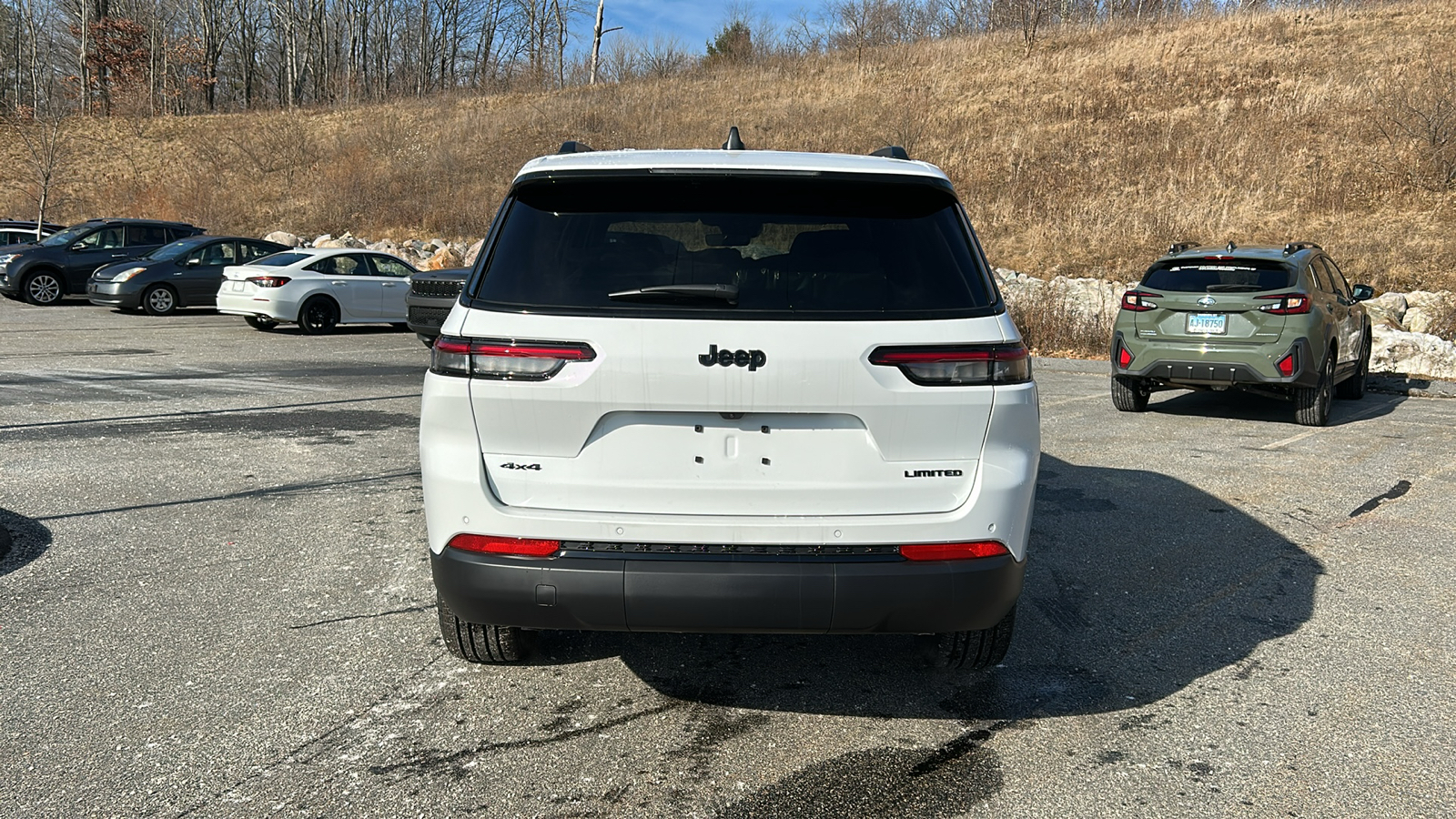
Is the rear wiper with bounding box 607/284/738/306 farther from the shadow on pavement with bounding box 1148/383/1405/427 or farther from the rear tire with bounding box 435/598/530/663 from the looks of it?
the shadow on pavement with bounding box 1148/383/1405/427

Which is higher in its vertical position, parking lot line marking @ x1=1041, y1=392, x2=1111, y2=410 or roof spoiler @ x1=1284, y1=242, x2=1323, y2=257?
roof spoiler @ x1=1284, y1=242, x2=1323, y2=257

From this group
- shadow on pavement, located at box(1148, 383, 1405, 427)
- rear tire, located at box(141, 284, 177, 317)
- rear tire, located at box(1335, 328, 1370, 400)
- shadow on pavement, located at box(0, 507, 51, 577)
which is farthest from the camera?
rear tire, located at box(141, 284, 177, 317)

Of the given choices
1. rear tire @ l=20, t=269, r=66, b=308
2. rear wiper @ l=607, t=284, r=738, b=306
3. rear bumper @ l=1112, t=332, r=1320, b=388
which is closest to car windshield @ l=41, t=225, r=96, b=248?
rear tire @ l=20, t=269, r=66, b=308

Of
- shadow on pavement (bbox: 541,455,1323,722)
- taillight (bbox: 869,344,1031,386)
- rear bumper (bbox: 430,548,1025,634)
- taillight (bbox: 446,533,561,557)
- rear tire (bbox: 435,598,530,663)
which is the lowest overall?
shadow on pavement (bbox: 541,455,1323,722)

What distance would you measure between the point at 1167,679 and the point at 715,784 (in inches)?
76.6

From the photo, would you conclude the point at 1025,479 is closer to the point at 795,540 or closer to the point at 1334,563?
the point at 795,540

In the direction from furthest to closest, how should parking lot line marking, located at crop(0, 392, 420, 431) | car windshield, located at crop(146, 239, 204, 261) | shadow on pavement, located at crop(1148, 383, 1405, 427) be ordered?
car windshield, located at crop(146, 239, 204, 261) < shadow on pavement, located at crop(1148, 383, 1405, 427) < parking lot line marking, located at crop(0, 392, 420, 431)

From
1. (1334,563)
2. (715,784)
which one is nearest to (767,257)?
(715,784)

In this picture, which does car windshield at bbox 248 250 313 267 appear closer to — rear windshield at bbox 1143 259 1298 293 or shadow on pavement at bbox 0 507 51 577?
shadow on pavement at bbox 0 507 51 577

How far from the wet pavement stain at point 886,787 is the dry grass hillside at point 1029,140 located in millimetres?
20810

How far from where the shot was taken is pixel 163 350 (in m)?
15.0

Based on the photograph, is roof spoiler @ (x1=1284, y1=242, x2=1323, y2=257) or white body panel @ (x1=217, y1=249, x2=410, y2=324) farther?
white body panel @ (x1=217, y1=249, x2=410, y2=324)

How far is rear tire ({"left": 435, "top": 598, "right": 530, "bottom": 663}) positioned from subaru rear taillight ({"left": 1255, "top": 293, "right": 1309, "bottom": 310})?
8.92m

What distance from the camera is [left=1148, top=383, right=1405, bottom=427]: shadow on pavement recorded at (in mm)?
11430
